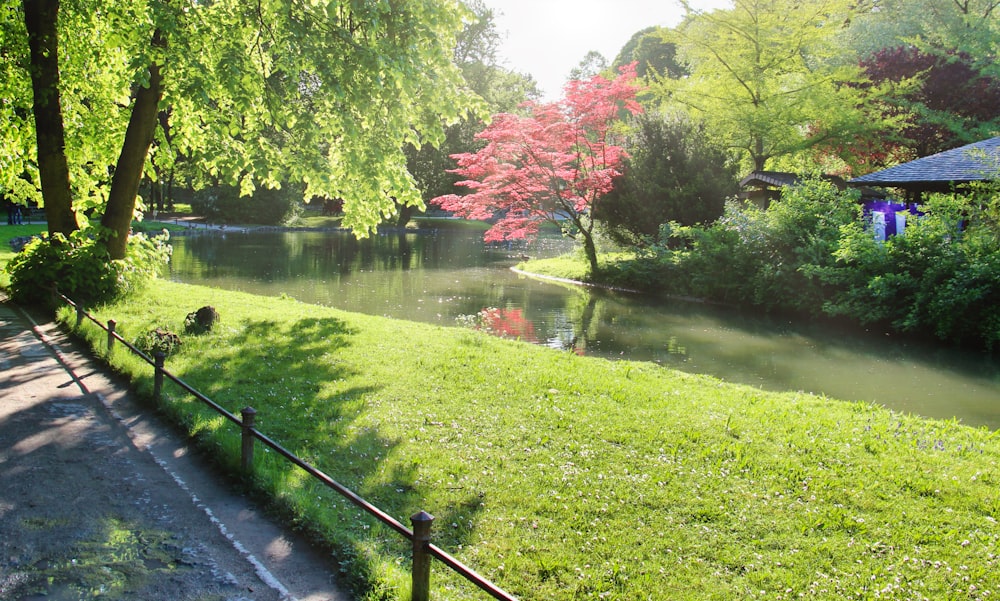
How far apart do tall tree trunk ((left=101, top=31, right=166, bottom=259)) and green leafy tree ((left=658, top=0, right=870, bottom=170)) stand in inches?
894

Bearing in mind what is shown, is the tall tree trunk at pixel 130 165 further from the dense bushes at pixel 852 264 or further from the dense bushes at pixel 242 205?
the dense bushes at pixel 242 205

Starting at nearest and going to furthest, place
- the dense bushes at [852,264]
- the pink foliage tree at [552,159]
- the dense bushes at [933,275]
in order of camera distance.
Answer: the dense bushes at [933,275] < the dense bushes at [852,264] < the pink foliage tree at [552,159]

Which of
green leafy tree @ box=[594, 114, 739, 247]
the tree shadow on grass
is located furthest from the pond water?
the tree shadow on grass

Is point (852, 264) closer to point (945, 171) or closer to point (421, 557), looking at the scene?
point (945, 171)

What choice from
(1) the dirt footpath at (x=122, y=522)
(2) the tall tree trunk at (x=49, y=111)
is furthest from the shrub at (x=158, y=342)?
(2) the tall tree trunk at (x=49, y=111)

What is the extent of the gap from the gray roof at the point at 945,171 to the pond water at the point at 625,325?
5703 mm

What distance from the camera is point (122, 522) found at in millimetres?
4887

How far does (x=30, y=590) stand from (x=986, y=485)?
7.66m

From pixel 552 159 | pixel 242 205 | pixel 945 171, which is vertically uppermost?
pixel 552 159

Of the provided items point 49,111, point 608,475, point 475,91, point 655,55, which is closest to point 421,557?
point 608,475

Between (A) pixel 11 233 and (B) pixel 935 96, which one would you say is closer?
(A) pixel 11 233

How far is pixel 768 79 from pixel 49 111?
2580cm

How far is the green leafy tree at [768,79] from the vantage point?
27531mm

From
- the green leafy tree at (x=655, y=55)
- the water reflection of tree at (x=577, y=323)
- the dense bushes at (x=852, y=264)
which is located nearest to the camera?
the water reflection of tree at (x=577, y=323)
